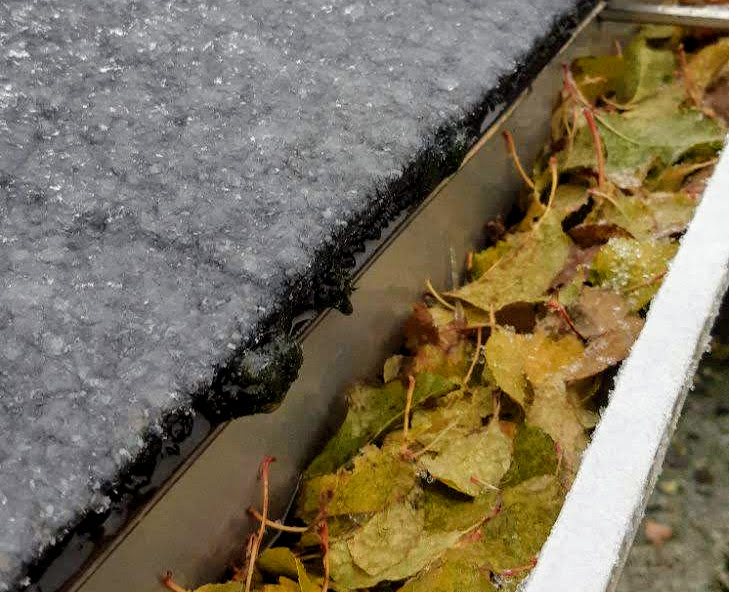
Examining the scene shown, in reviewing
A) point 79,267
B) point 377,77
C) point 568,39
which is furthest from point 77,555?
point 568,39

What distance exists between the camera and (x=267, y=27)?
3.49 ft

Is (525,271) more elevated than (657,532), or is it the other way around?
(525,271)

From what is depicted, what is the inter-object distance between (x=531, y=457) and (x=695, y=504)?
1.16 ft

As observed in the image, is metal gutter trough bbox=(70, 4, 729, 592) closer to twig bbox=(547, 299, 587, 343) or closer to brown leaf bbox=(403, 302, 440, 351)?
brown leaf bbox=(403, 302, 440, 351)

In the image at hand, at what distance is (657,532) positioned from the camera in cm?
115

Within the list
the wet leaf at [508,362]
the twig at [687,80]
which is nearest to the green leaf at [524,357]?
the wet leaf at [508,362]

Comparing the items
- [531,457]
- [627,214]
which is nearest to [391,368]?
[531,457]

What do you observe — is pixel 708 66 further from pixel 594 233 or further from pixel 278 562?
pixel 278 562

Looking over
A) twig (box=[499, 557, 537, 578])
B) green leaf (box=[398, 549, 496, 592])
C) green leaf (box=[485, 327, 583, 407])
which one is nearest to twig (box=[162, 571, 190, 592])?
green leaf (box=[398, 549, 496, 592])

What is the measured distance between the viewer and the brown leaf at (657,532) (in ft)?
3.76

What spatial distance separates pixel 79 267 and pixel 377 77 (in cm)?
46

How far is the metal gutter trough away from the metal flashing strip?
34 centimetres

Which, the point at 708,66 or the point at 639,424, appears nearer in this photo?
the point at 639,424

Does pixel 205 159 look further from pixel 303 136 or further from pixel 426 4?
pixel 426 4
